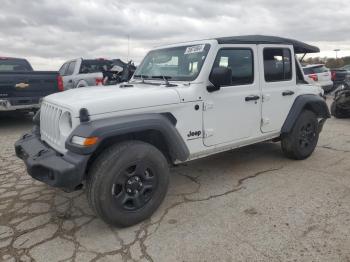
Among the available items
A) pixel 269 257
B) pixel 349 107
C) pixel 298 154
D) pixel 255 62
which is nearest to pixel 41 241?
pixel 269 257

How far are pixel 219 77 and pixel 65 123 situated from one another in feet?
5.47

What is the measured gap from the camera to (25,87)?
8102 millimetres

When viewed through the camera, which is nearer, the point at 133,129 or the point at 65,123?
Answer: the point at 133,129

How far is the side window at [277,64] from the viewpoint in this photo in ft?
15.4

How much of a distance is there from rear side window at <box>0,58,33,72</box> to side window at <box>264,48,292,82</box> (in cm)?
818

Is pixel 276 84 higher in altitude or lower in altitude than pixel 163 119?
higher

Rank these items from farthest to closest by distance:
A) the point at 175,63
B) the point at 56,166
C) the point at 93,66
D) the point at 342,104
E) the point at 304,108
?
the point at 93,66 → the point at 342,104 → the point at 304,108 → the point at 175,63 → the point at 56,166

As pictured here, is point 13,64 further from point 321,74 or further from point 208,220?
point 321,74

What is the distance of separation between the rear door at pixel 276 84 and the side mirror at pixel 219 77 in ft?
3.03

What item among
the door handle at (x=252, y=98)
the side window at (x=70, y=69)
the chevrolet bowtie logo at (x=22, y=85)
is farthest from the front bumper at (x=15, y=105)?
the door handle at (x=252, y=98)

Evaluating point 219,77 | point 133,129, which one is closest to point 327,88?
point 219,77

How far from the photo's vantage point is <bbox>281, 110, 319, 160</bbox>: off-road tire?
514cm

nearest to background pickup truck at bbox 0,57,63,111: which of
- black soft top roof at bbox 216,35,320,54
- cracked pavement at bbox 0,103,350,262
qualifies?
cracked pavement at bbox 0,103,350,262

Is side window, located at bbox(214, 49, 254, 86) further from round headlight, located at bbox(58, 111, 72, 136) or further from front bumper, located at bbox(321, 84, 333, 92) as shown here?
front bumper, located at bbox(321, 84, 333, 92)
